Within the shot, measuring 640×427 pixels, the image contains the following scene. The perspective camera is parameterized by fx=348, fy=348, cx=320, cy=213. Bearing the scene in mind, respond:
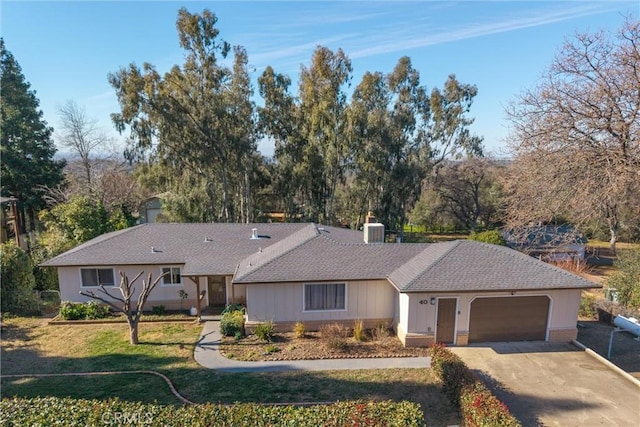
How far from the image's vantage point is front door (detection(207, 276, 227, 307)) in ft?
55.2

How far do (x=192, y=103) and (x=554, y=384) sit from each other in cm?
2765

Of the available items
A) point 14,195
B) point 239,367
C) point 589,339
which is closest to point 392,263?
point 239,367

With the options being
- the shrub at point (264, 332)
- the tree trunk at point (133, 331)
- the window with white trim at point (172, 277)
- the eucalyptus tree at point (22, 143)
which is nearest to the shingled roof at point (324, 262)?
the shrub at point (264, 332)

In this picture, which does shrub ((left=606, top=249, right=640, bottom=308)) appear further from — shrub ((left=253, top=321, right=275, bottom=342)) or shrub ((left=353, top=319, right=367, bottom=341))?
shrub ((left=253, top=321, right=275, bottom=342))

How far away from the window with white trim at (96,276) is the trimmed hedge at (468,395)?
14856 mm

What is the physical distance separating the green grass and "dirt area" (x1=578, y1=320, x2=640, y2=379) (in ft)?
23.9

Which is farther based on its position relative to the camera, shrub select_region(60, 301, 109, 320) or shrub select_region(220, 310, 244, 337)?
shrub select_region(60, 301, 109, 320)

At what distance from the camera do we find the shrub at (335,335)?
41.9ft

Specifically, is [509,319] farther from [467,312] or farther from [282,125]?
[282,125]

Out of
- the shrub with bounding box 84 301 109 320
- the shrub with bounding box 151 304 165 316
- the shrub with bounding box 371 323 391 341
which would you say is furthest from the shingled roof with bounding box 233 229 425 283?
the shrub with bounding box 84 301 109 320

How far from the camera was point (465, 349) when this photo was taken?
507 inches

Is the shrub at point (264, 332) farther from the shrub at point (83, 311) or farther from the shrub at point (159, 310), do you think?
the shrub at point (83, 311)

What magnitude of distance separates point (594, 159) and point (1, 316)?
2512cm

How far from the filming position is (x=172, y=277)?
16969 millimetres
